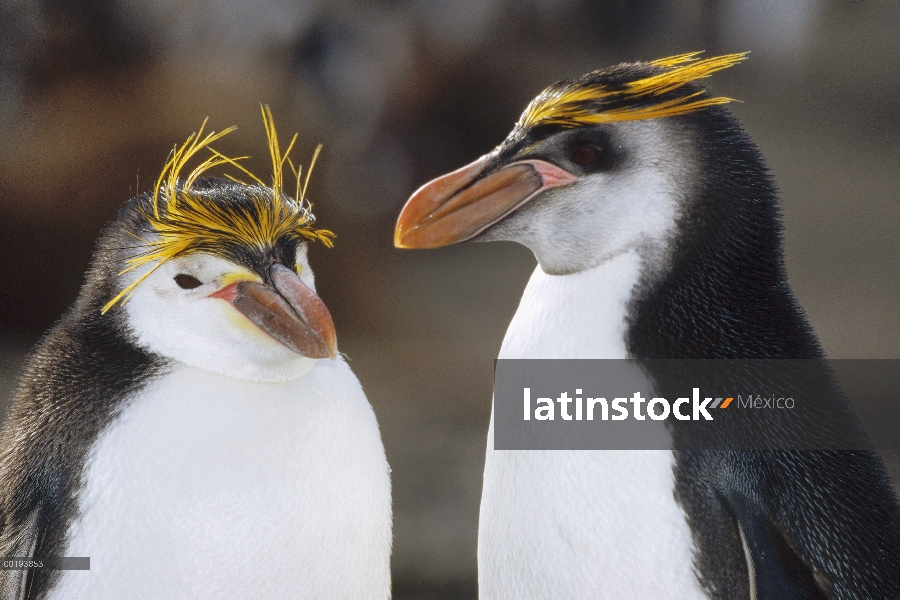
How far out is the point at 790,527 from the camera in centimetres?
73

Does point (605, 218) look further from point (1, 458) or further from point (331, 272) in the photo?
point (331, 272)

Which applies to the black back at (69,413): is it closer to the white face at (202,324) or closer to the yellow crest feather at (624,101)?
the white face at (202,324)

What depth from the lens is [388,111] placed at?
4.53 feet

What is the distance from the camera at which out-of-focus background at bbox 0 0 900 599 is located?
47.8 inches

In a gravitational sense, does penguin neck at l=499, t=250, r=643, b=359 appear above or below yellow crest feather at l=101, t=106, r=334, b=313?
below

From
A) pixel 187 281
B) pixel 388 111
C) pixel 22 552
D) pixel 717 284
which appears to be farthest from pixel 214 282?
pixel 388 111

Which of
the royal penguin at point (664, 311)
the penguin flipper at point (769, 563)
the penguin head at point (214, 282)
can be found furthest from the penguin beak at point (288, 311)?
the penguin flipper at point (769, 563)

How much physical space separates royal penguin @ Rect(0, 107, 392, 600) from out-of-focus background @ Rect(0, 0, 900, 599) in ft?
1.06

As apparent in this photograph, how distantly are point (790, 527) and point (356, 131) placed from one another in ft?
2.98

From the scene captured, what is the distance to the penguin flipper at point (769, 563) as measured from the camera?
0.73 m

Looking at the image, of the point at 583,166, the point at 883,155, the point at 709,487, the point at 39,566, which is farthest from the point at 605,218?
the point at 883,155

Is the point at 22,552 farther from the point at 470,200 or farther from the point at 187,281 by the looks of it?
the point at 470,200

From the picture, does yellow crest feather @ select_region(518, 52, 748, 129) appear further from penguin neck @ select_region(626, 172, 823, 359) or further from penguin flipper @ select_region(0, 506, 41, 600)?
penguin flipper @ select_region(0, 506, 41, 600)

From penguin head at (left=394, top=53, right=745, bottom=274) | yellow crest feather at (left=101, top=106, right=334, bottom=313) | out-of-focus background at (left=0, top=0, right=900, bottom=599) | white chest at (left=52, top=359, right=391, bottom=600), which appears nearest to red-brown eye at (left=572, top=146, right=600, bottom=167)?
penguin head at (left=394, top=53, right=745, bottom=274)
